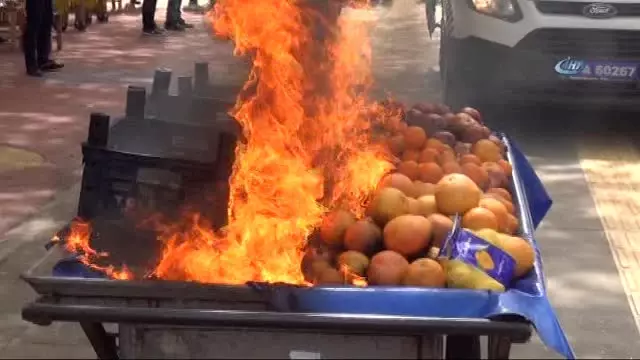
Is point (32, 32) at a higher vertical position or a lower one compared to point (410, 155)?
lower

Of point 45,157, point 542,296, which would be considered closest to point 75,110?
point 45,157

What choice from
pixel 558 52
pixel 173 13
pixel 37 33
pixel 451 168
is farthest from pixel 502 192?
pixel 173 13

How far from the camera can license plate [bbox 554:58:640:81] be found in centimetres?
803

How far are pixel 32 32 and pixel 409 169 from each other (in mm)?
8012

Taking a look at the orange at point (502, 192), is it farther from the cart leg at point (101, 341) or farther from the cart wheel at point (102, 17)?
the cart wheel at point (102, 17)

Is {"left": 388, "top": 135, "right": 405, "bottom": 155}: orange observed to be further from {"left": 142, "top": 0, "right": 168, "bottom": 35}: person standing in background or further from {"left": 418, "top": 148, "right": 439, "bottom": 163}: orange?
{"left": 142, "top": 0, "right": 168, "bottom": 35}: person standing in background

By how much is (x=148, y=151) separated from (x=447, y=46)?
5306 mm

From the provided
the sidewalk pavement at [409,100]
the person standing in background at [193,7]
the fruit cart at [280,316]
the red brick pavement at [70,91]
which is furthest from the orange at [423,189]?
the person standing in background at [193,7]

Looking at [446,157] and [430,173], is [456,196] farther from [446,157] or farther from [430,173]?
[446,157]

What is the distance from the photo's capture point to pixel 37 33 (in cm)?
1087

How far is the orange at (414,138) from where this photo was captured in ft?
13.4

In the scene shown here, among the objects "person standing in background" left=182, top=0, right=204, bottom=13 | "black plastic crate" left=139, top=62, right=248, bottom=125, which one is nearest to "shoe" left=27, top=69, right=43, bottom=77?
"black plastic crate" left=139, top=62, right=248, bottom=125

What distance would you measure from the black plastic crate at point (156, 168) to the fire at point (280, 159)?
0.45 ft

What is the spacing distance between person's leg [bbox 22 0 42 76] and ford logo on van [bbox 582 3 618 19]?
20.0ft
